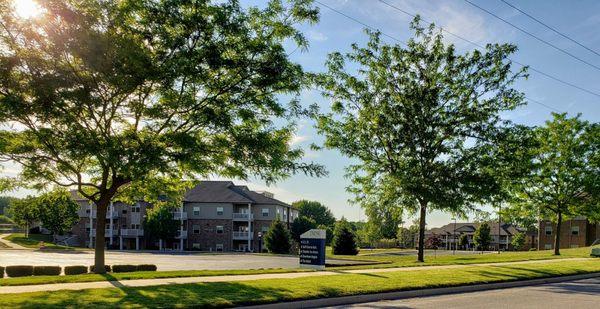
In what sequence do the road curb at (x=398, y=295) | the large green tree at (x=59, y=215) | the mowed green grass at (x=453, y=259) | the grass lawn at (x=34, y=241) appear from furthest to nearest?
the large green tree at (x=59, y=215) → the grass lawn at (x=34, y=241) → the mowed green grass at (x=453, y=259) → the road curb at (x=398, y=295)

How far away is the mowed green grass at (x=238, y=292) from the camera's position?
10.7m

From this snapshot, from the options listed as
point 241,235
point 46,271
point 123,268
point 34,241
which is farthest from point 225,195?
point 46,271

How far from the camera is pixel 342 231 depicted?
50.6 m

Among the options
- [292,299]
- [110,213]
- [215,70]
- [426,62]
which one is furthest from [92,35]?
[110,213]

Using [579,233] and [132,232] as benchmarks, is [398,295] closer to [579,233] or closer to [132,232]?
[132,232]

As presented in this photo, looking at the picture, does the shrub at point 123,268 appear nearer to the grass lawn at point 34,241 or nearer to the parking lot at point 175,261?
the parking lot at point 175,261

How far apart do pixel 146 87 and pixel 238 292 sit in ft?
24.3

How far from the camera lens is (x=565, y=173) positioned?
39000 mm

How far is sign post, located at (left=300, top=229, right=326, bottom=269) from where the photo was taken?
20953 millimetres

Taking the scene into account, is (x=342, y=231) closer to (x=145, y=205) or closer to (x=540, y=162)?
(x=540, y=162)

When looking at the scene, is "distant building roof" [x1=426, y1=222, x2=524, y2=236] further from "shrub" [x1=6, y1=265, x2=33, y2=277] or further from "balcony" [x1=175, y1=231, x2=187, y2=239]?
"shrub" [x1=6, y1=265, x2=33, y2=277]

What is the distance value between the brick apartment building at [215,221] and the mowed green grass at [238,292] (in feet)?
174

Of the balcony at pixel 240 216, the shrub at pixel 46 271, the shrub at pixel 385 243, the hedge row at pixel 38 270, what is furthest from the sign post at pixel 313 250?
the shrub at pixel 385 243

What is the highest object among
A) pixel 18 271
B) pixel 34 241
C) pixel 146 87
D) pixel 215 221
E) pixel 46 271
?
pixel 146 87
